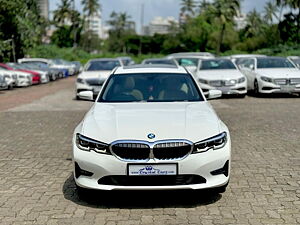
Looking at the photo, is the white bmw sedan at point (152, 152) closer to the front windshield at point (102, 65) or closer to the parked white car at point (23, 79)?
the front windshield at point (102, 65)

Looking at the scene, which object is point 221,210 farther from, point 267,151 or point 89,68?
point 89,68

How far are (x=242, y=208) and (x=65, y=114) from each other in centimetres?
846

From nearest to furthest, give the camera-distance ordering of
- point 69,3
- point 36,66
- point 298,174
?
1. point 298,174
2. point 36,66
3. point 69,3

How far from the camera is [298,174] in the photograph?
19.5 feet

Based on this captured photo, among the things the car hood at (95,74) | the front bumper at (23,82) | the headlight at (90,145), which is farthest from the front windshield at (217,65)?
the headlight at (90,145)

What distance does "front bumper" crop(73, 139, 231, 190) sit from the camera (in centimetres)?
442

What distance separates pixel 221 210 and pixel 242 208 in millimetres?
235

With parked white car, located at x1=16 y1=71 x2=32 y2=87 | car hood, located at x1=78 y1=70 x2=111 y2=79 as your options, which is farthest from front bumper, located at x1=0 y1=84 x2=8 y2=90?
car hood, located at x1=78 y1=70 x2=111 y2=79

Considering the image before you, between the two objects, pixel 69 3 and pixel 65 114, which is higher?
pixel 69 3

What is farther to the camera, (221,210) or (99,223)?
(221,210)

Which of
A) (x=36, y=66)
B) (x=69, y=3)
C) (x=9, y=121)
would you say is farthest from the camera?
(x=69, y=3)

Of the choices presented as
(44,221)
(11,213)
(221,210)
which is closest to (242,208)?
(221,210)

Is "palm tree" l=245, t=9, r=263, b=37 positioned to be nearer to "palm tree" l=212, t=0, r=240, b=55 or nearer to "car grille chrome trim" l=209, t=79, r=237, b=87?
"palm tree" l=212, t=0, r=240, b=55

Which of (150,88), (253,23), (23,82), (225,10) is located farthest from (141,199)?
(253,23)
